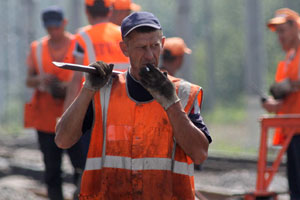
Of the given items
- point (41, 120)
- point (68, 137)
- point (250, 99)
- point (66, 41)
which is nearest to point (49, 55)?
point (66, 41)

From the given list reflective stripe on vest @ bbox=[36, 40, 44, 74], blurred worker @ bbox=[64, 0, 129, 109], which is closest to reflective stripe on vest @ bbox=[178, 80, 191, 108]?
blurred worker @ bbox=[64, 0, 129, 109]

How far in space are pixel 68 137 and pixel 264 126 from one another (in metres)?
3.25

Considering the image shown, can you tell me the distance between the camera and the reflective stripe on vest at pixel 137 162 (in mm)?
3068

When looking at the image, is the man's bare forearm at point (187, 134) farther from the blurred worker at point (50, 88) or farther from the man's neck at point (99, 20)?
the blurred worker at point (50, 88)

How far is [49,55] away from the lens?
6719 mm

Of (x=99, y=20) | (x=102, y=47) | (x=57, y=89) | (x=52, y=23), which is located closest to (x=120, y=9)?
(x=99, y=20)

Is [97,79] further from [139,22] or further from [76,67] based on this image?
[139,22]

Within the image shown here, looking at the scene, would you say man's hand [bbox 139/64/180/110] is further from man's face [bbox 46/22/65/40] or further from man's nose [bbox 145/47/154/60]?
man's face [bbox 46/22/65/40]

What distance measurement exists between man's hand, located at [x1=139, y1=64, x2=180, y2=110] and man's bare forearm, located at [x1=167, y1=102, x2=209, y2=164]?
4 cm

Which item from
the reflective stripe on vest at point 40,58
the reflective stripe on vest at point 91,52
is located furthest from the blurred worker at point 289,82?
the reflective stripe on vest at point 40,58

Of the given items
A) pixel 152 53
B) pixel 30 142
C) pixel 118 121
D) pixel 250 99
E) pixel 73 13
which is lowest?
pixel 30 142

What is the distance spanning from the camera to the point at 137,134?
10.1ft

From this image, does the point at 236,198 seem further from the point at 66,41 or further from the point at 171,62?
the point at 66,41

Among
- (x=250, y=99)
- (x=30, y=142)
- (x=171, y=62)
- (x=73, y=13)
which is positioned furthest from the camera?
(x=73, y=13)
